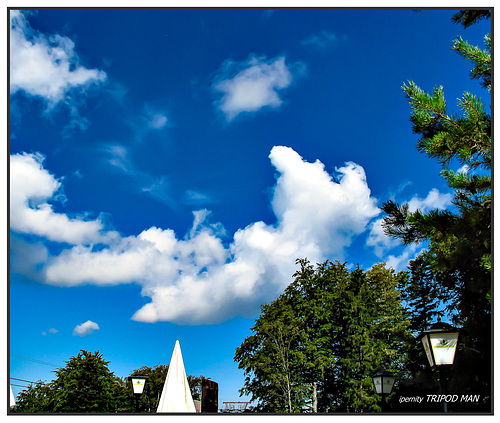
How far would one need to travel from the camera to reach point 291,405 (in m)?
20.6

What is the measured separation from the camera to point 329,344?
21.9m

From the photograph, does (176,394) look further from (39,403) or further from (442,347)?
(39,403)

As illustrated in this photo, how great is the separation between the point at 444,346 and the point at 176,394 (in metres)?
6.91

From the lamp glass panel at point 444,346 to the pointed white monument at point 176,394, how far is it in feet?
22.1

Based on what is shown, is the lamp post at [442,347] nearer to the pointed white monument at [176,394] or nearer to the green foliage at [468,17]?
the green foliage at [468,17]

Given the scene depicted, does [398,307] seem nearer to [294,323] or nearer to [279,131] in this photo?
[294,323]

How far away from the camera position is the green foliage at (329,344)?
20.2 meters

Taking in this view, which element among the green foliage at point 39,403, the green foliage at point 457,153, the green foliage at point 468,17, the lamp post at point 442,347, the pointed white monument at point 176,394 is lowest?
the green foliage at point 39,403

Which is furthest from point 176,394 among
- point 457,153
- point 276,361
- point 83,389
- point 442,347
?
point 83,389

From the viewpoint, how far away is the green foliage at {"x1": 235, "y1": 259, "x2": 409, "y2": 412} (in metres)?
20.2

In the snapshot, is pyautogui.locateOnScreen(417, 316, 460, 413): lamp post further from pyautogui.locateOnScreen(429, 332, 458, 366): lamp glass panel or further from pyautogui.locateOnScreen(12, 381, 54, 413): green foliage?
pyautogui.locateOnScreen(12, 381, 54, 413): green foliage

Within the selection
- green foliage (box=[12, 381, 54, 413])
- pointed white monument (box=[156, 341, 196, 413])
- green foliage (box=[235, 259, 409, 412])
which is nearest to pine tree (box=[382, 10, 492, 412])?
pointed white monument (box=[156, 341, 196, 413])

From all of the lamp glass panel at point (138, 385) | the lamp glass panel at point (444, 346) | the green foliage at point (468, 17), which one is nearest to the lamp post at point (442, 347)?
the lamp glass panel at point (444, 346)

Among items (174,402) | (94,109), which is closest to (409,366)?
(174,402)
